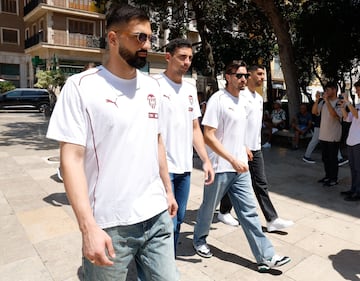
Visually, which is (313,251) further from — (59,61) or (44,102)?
(59,61)

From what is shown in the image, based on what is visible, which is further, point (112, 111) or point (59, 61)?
point (59, 61)

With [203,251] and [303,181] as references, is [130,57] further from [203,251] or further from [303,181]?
[303,181]

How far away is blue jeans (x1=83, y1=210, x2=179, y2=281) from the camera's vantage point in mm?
1769

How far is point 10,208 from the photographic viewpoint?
4.85 metres

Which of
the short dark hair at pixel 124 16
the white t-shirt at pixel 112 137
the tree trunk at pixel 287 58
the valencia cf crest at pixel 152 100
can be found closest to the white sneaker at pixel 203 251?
the white t-shirt at pixel 112 137

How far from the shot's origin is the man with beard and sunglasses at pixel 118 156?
163 centimetres

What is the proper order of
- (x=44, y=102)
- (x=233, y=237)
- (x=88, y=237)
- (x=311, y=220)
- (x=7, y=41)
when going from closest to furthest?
(x=88, y=237)
(x=233, y=237)
(x=311, y=220)
(x=44, y=102)
(x=7, y=41)

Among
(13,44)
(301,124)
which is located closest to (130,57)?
(301,124)

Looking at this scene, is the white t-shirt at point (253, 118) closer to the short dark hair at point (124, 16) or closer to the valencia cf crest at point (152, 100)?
the valencia cf crest at point (152, 100)

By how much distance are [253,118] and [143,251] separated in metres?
2.47

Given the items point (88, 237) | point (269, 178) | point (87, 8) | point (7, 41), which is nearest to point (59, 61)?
point (87, 8)

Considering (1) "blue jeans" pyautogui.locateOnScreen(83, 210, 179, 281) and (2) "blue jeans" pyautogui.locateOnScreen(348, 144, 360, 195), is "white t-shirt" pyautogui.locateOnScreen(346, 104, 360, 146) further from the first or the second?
(1) "blue jeans" pyautogui.locateOnScreen(83, 210, 179, 281)

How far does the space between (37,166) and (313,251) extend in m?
5.86

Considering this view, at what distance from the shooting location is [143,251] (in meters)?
1.89
